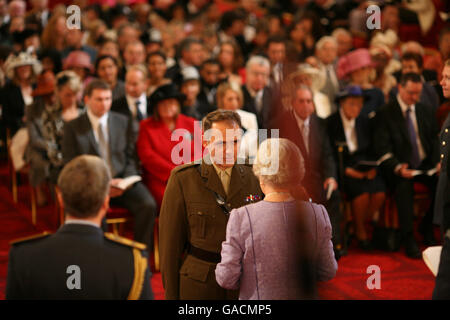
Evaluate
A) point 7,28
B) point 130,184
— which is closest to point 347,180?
point 130,184

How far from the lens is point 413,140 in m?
4.78

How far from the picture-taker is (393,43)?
7.08 metres

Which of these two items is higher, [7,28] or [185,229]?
[7,28]

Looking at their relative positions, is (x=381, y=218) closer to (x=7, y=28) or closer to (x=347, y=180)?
(x=347, y=180)

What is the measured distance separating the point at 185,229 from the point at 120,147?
6.85ft

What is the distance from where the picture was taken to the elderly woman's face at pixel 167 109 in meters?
4.57

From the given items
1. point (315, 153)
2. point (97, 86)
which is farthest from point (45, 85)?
point (315, 153)

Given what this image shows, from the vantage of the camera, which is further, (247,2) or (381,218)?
(247,2)

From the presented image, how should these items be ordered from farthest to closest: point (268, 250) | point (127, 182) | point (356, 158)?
point (356, 158), point (127, 182), point (268, 250)

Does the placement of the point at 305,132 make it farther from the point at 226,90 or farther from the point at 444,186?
the point at 444,186

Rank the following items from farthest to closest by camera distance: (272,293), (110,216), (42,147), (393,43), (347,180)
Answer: (393,43)
(42,147)
(347,180)
(110,216)
(272,293)

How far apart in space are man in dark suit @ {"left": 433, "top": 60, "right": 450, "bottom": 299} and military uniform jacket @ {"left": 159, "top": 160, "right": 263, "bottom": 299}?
80cm

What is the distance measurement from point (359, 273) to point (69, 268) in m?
2.93

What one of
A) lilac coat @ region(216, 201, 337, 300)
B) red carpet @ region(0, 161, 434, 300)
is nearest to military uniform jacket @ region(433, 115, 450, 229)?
red carpet @ region(0, 161, 434, 300)
